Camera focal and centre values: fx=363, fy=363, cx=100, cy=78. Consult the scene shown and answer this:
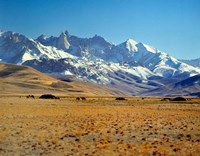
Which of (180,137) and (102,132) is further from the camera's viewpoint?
(102,132)

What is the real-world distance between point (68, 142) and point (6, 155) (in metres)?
5.48

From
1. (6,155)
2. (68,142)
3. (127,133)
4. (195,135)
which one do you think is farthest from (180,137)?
(6,155)

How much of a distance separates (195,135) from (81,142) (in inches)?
383

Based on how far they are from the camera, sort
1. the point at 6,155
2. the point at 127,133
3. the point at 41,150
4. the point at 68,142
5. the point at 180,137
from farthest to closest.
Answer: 1. the point at 127,133
2. the point at 180,137
3. the point at 68,142
4. the point at 41,150
5. the point at 6,155

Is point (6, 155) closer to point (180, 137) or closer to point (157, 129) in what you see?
point (180, 137)

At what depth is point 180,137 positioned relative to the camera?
2788 cm

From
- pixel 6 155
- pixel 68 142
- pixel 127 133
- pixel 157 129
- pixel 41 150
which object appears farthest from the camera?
pixel 157 129

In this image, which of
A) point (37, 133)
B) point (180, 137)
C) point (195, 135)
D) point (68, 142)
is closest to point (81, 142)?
point (68, 142)

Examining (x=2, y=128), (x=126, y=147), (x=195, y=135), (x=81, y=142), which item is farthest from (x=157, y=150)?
(x=2, y=128)

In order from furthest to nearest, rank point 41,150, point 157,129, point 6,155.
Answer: point 157,129
point 41,150
point 6,155

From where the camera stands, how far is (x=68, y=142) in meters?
25.2

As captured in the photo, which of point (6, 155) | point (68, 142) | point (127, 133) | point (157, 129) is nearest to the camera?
point (6, 155)

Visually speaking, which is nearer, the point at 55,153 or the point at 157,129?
the point at 55,153

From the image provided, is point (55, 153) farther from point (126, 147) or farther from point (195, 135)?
point (195, 135)
